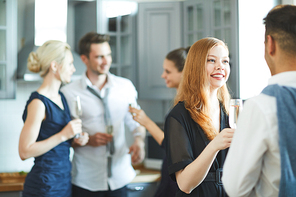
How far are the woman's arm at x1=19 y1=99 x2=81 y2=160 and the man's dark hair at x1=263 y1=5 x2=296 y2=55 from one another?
1.41 m

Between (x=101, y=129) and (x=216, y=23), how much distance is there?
1411 millimetres

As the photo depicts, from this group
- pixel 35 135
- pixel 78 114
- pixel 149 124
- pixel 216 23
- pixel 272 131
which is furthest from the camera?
pixel 216 23

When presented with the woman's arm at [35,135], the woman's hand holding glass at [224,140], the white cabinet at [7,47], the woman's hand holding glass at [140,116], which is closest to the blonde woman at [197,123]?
the woman's hand holding glass at [224,140]

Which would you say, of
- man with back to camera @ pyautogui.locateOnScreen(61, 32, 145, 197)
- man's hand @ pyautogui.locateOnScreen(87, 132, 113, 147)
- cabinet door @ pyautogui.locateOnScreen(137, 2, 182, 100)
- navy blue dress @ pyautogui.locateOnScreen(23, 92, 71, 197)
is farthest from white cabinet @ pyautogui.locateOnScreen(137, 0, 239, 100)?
navy blue dress @ pyautogui.locateOnScreen(23, 92, 71, 197)

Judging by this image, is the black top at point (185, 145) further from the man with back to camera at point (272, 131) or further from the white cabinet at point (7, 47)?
the white cabinet at point (7, 47)

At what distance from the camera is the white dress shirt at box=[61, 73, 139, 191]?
2.31m

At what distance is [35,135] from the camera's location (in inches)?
77.1

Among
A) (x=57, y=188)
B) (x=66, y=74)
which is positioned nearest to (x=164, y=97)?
(x=66, y=74)

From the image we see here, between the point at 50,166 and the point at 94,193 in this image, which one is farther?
the point at 94,193

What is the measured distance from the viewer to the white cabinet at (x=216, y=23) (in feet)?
8.71

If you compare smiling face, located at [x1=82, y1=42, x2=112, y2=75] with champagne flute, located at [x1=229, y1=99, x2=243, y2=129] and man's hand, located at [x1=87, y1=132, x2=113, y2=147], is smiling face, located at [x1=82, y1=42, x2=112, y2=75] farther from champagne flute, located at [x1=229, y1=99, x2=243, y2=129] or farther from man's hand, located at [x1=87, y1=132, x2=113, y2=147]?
champagne flute, located at [x1=229, y1=99, x2=243, y2=129]

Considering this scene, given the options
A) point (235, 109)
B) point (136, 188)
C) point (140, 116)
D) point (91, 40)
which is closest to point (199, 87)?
point (235, 109)

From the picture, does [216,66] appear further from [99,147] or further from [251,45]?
[251,45]

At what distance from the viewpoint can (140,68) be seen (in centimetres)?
322
